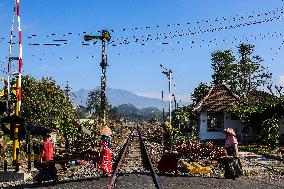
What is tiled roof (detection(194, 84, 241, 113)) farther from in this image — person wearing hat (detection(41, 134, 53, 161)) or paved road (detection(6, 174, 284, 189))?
person wearing hat (detection(41, 134, 53, 161))

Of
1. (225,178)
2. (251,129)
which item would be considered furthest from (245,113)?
(225,178)

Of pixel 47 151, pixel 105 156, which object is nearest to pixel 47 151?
pixel 47 151

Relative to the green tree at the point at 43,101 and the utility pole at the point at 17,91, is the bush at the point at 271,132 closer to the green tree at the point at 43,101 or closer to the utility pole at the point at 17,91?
the utility pole at the point at 17,91

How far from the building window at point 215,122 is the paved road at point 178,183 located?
2588 centimetres

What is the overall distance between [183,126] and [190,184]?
37.9m

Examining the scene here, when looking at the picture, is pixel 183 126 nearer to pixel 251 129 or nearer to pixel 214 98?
pixel 214 98

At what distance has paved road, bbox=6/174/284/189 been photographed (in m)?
12.4

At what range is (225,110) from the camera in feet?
130

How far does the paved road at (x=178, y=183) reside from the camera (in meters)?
12.4

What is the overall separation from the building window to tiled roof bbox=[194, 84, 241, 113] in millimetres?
692

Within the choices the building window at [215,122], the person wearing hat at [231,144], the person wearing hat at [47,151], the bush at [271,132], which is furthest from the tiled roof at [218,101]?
the person wearing hat at [47,151]

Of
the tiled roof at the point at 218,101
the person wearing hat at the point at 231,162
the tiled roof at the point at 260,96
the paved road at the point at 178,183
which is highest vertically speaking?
the tiled roof at the point at 260,96

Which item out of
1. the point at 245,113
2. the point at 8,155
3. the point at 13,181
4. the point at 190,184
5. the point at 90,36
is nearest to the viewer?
the point at 190,184

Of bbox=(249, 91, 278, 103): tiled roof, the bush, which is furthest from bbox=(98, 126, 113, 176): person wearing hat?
bbox=(249, 91, 278, 103): tiled roof
